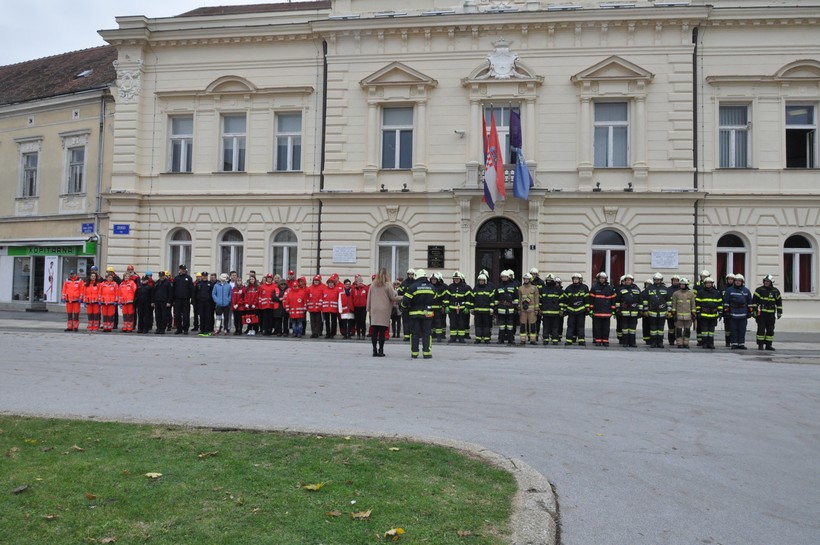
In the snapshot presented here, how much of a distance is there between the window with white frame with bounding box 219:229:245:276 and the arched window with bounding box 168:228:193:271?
4.48 ft

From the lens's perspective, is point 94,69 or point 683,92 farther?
point 94,69

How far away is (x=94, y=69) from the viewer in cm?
3050

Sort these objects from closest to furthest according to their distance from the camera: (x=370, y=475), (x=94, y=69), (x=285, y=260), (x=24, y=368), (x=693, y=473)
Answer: (x=370, y=475) < (x=693, y=473) < (x=24, y=368) < (x=285, y=260) < (x=94, y=69)

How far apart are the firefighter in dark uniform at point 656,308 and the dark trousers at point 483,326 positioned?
13.2 ft

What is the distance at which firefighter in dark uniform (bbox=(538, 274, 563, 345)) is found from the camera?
17.5 metres

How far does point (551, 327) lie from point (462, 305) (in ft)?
7.95

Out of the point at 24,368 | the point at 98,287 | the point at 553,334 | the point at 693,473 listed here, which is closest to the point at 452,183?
the point at 553,334

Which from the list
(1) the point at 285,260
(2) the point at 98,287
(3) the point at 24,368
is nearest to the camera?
(3) the point at 24,368

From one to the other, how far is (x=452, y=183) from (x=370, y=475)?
62.6 ft

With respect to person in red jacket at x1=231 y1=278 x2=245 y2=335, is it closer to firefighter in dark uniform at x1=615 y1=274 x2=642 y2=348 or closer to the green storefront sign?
the green storefront sign

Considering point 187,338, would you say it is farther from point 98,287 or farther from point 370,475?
point 370,475

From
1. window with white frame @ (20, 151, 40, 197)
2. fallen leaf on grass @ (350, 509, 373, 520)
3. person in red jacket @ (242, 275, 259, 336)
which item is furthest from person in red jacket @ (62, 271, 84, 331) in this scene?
fallen leaf on grass @ (350, 509, 373, 520)

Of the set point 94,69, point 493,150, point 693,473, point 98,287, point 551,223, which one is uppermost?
point 94,69

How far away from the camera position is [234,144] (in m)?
25.8
